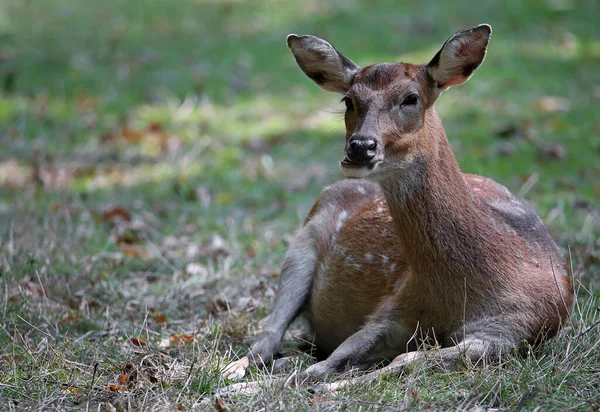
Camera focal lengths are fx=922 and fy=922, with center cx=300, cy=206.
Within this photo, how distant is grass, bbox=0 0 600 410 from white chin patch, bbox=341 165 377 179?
371 millimetres

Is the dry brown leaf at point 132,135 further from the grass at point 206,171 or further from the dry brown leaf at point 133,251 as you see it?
the dry brown leaf at point 133,251

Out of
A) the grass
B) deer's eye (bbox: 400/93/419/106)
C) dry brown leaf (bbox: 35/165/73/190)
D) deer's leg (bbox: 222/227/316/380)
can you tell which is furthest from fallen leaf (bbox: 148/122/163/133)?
deer's eye (bbox: 400/93/419/106)

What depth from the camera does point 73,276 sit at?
19.3 ft

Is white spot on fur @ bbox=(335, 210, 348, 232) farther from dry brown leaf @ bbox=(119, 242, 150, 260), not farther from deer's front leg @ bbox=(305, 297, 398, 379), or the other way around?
dry brown leaf @ bbox=(119, 242, 150, 260)

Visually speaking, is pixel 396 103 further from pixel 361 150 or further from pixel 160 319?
pixel 160 319

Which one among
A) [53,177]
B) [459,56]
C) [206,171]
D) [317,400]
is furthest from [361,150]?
[53,177]

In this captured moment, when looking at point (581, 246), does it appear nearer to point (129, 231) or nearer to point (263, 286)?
point (263, 286)

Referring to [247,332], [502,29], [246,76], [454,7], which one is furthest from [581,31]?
[247,332]

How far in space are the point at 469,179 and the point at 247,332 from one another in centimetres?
159

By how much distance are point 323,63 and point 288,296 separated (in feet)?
4.70

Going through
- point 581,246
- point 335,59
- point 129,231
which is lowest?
point 129,231

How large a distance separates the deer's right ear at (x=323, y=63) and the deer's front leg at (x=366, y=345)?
1206 mm

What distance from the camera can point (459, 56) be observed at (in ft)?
15.4

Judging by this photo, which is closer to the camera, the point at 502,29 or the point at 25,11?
the point at 502,29
